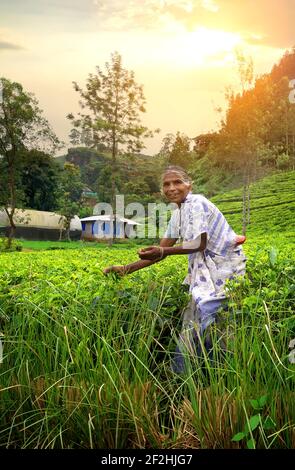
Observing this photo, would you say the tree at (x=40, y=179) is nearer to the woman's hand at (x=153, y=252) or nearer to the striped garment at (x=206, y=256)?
the striped garment at (x=206, y=256)

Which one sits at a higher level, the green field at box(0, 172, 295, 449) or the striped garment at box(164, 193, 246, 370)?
→ the striped garment at box(164, 193, 246, 370)

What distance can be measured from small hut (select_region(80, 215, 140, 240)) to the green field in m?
3.00

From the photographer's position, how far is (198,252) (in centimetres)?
279

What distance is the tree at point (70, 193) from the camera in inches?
213

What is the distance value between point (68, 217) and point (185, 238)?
334 cm

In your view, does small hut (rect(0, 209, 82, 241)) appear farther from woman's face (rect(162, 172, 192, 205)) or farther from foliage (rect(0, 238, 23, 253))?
woman's face (rect(162, 172, 192, 205))

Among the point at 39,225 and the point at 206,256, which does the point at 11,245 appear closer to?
the point at 39,225

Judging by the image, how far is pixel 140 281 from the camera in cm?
297

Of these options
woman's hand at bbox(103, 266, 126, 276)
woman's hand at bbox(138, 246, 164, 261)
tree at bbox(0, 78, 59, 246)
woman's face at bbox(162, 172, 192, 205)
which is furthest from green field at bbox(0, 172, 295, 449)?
tree at bbox(0, 78, 59, 246)

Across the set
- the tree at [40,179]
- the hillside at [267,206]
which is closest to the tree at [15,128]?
the tree at [40,179]

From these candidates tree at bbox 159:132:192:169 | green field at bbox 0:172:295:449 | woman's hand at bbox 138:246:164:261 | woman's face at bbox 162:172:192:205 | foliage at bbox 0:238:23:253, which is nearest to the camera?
green field at bbox 0:172:295:449

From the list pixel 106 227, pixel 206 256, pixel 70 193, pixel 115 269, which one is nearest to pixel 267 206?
pixel 106 227

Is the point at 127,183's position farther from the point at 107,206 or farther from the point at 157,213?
the point at 157,213

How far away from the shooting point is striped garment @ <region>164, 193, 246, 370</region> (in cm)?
269
